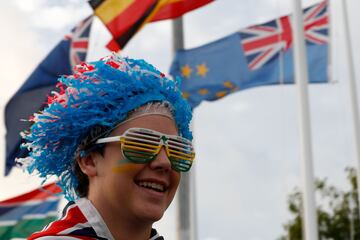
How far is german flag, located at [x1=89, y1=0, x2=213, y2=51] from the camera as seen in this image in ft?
33.0

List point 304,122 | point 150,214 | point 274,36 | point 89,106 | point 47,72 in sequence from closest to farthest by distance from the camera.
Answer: point 150,214 → point 89,106 → point 304,122 → point 274,36 → point 47,72

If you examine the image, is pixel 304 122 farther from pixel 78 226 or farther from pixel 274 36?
pixel 78 226

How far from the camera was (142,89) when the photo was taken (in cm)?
273

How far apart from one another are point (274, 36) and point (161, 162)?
36.0 ft

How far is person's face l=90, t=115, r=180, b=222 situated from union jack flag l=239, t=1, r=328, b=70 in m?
10.5

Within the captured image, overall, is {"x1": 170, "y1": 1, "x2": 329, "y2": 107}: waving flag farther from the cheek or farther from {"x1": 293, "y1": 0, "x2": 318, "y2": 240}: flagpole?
the cheek

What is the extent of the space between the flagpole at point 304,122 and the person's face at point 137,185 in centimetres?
856

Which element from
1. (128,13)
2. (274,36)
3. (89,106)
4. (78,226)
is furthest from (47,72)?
(78,226)

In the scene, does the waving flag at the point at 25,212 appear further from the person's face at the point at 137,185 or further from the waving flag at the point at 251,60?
the person's face at the point at 137,185

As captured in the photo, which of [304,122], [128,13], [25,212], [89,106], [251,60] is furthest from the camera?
[25,212]

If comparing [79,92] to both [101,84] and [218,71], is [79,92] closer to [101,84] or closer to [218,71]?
[101,84]

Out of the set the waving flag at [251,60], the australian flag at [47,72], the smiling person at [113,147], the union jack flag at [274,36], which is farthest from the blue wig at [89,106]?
the australian flag at [47,72]

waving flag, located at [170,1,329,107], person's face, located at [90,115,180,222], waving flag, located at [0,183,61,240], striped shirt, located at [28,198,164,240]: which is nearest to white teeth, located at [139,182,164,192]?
person's face, located at [90,115,180,222]

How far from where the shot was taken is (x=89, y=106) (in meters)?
2.71
